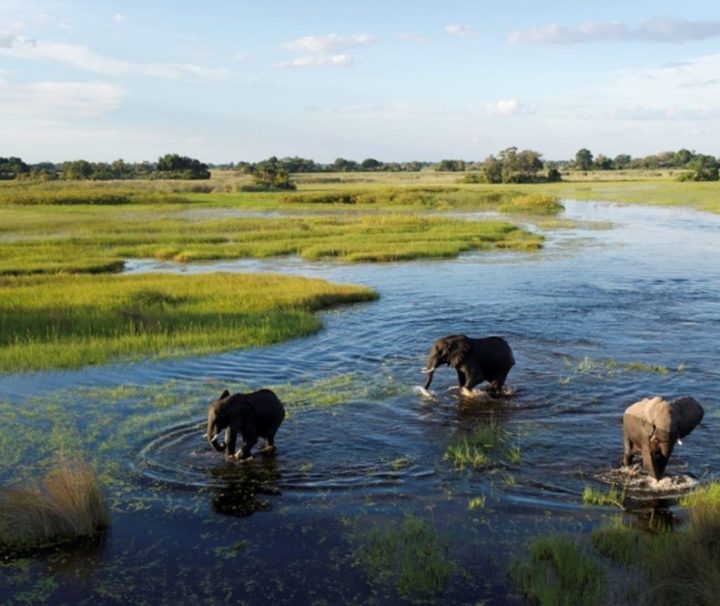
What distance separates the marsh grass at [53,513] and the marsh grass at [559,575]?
5.32 meters

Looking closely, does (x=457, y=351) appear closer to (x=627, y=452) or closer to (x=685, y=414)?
(x=627, y=452)

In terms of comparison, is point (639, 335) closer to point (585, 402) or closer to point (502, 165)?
point (585, 402)

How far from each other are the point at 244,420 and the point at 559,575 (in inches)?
206

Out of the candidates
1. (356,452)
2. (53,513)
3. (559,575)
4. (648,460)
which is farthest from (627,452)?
(53,513)

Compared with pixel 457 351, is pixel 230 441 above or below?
below

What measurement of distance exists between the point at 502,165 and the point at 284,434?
132584 millimetres

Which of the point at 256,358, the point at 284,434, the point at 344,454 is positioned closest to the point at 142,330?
the point at 256,358

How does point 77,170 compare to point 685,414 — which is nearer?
point 685,414

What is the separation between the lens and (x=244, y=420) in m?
11.6

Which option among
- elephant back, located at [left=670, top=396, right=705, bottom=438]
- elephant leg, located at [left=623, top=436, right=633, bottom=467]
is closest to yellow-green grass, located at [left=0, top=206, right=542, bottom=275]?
elephant leg, located at [left=623, top=436, right=633, bottom=467]

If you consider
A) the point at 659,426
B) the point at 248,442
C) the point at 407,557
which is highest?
the point at 659,426

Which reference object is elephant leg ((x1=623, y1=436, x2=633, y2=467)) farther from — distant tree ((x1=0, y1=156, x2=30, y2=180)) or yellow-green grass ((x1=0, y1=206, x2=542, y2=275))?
distant tree ((x1=0, y1=156, x2=30, y2=180))

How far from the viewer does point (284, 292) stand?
26.9 m

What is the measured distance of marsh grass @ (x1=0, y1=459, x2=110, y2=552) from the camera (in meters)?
9.55
